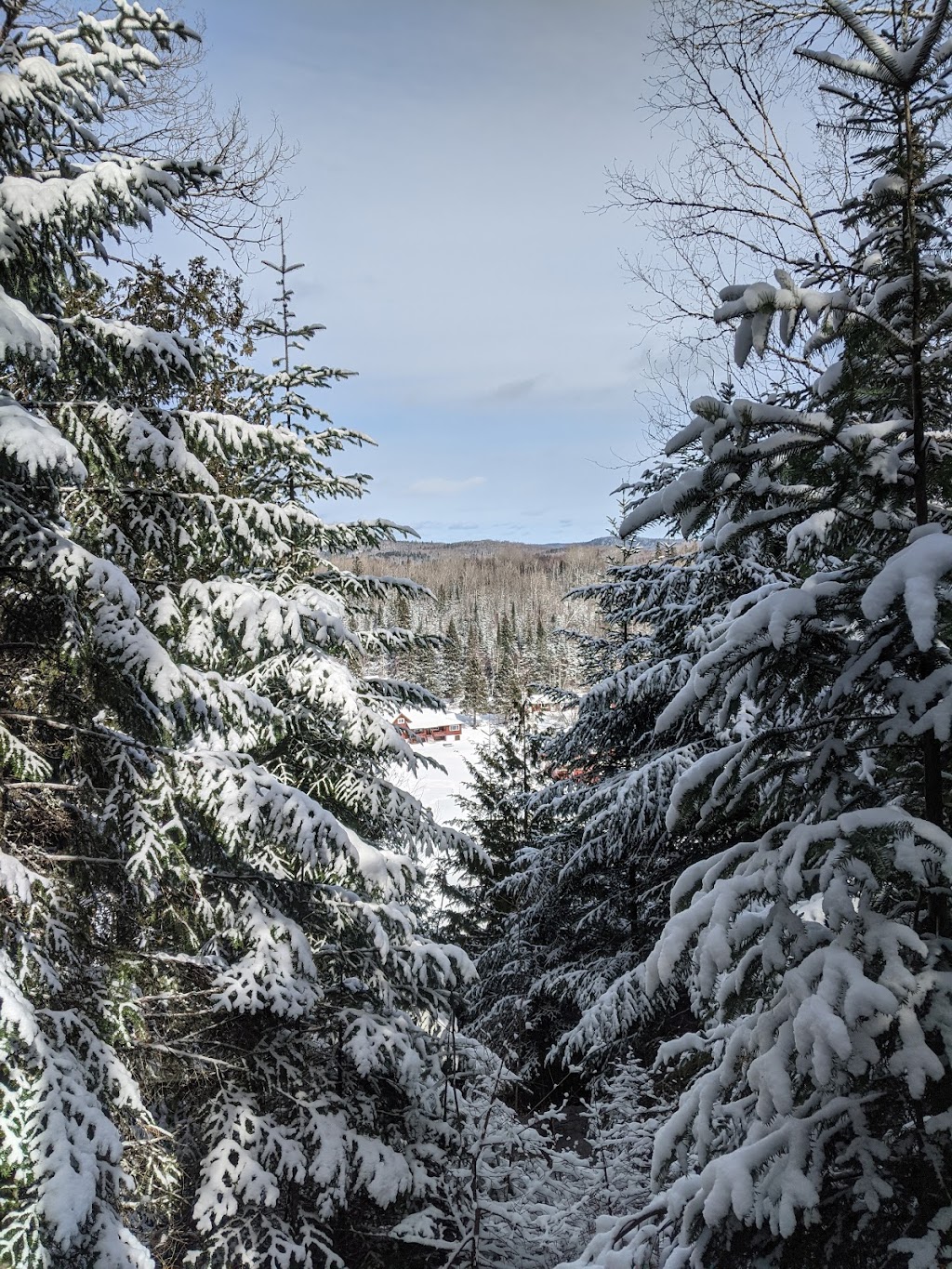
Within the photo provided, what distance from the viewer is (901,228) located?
254 cm

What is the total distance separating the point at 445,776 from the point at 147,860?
30.6 meters

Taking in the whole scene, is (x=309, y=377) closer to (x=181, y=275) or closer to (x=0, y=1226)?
(x=181, y=275)

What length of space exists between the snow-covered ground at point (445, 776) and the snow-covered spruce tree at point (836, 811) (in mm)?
19538

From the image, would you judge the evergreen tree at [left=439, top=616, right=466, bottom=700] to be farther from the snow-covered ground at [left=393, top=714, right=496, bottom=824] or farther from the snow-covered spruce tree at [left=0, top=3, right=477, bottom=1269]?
the snow-covered spruce tree at [left=0, top=3, right=477, bottom=1269]

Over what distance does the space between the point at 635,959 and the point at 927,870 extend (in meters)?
7.69

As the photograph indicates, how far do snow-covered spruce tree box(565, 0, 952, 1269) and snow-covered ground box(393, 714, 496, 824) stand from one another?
1954 cm

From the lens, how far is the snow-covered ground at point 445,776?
34412mm

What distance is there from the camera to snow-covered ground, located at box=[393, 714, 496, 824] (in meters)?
34.4

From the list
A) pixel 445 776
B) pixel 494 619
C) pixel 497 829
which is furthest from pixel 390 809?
pixel 494 619

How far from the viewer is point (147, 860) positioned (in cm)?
388

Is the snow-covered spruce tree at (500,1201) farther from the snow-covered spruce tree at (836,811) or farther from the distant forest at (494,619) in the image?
the distant forest at (494,619)

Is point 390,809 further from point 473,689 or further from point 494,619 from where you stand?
point 494,619

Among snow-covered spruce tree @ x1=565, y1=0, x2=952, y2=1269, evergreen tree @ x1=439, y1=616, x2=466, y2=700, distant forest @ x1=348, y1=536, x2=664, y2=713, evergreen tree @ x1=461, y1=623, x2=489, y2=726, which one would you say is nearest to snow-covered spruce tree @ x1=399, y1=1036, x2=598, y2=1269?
snow-covered spruce tree @ x1=565, y1=0, x2=952, y2=1269

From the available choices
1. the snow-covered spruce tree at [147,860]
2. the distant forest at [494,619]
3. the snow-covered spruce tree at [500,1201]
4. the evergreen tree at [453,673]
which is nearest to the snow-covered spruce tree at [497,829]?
the distant forest at [494,619]
